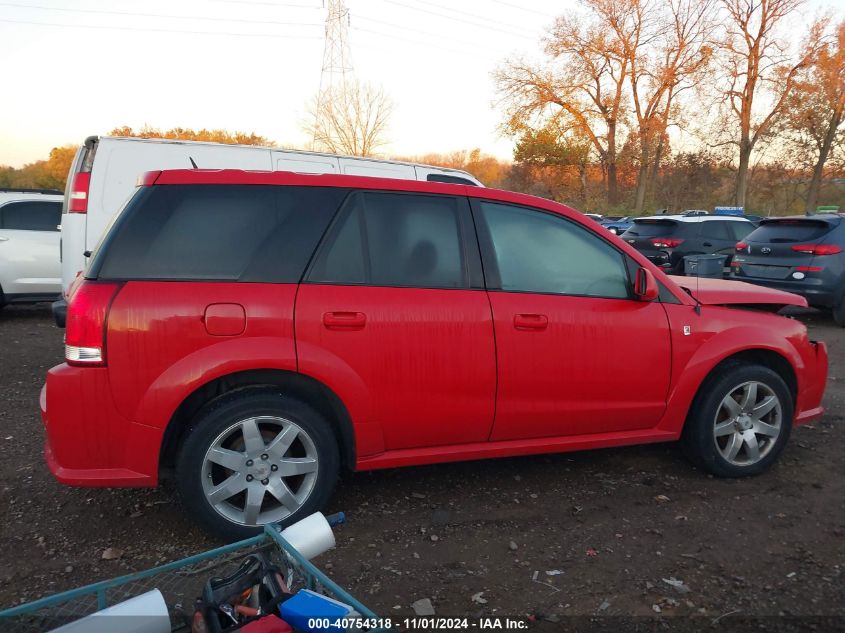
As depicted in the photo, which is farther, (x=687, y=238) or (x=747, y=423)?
(x=687, y=238)

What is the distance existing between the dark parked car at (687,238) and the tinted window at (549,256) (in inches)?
377

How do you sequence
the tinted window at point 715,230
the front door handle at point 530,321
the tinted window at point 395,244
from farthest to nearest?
the tinted window at point 715,230 < the front door handle at point 530,321 < the tinted window at point 395,244

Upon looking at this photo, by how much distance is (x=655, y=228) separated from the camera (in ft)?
43.8

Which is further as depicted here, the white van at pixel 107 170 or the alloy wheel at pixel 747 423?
the white van at pixel 107 170

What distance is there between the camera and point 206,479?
3027 millimetres

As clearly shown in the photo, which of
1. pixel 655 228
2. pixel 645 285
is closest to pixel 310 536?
pixel 645 285

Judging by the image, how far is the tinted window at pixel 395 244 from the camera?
329cm

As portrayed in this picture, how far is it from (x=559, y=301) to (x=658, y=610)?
1608mm

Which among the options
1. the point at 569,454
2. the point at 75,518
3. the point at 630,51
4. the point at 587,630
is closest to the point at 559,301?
the point at 569,454

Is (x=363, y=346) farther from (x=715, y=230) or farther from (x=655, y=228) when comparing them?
(x=715, y=230)

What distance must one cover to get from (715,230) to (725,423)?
10273 mm

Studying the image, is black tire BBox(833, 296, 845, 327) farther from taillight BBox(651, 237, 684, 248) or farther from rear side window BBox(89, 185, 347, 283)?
rear side window BBox(89, 185, 347, 283)

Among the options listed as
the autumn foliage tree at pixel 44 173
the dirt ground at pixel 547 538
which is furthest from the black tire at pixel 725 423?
the autumn foliage tree at pixel 44 173

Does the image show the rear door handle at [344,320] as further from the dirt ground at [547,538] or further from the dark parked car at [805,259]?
the dark parked car at [805,259]
